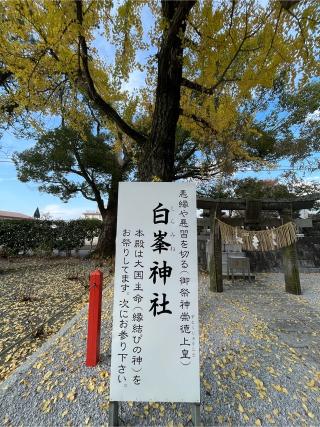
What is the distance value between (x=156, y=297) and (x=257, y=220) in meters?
5.07

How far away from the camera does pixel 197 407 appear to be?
192cm

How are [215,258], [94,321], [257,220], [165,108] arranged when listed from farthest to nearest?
[257,220]
[215,258]
[165,108]
[94,321]

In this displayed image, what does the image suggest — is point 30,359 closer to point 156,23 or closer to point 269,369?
point 269,369

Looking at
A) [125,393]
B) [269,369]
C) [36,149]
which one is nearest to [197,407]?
[125,393]

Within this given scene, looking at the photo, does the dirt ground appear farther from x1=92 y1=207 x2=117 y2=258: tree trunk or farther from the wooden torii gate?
the wooden torii gate

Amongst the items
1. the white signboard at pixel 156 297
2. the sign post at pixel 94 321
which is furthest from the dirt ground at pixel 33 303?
the white signboard at pixel 156 297

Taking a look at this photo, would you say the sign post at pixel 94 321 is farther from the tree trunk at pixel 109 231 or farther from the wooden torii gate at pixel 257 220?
the tree trunk at pixel 109 231

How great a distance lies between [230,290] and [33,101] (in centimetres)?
642

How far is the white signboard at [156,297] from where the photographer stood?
1.97 metres

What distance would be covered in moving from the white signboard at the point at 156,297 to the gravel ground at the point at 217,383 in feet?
1.16

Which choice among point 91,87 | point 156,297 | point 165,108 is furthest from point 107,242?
point 156,297

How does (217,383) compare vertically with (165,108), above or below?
below

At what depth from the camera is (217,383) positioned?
2.43 metres

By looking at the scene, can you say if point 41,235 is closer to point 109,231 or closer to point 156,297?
point 109,231
